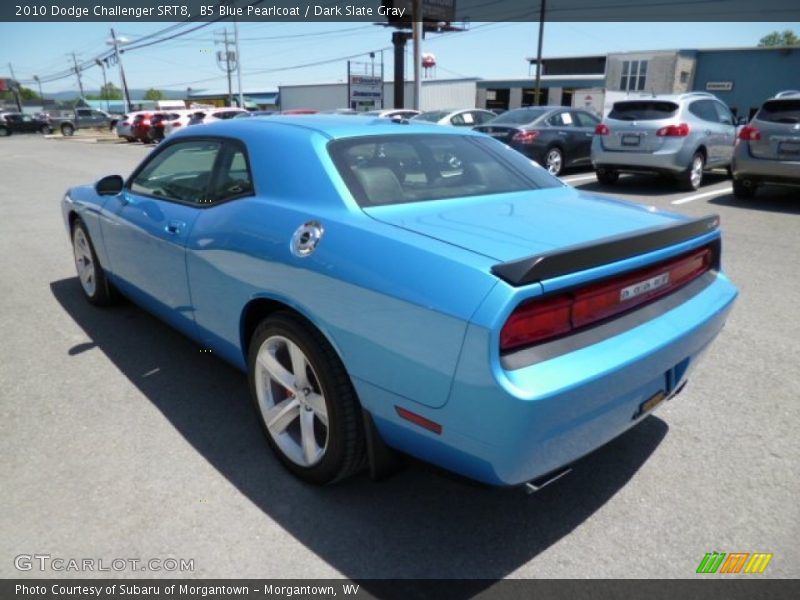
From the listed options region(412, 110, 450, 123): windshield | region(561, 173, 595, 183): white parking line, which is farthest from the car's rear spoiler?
region(412, 110, 450, 123): windshield

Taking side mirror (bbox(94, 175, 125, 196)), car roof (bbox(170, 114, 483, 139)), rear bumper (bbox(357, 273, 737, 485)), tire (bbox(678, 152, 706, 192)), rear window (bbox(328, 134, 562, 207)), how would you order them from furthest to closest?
1. tire (bbox(678, 152, 706, 192))
2. side mirror (bbox(94, 175, 125, 196))
3. car roof (bbox(170, 114, 483, 139))
4. rear window (bbox(328, 134, 562, 207))
5. rear bumper (bbox(357, 273, 737, 485))

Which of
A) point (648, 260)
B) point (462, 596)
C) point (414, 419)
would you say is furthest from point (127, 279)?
point (648, 260)

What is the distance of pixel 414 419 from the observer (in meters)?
1.91

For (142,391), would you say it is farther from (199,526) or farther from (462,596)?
(462,596)

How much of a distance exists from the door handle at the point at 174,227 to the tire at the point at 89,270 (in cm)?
156

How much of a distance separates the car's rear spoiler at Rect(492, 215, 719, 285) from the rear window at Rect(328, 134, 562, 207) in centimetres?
84

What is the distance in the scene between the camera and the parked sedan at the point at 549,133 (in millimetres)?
11664

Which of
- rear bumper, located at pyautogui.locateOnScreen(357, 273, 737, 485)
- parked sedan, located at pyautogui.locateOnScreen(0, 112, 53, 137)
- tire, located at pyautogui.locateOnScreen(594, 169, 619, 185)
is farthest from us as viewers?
parked sedan, located at pyautogui.locateOnScreen(0, 112, 53, 137)

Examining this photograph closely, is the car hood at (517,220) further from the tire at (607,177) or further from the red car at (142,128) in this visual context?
the red car at (142,128)

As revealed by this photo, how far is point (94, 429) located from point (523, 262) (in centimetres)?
242

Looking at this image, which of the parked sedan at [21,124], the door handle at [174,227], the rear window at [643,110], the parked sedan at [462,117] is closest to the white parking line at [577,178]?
the rear window at [643,110]

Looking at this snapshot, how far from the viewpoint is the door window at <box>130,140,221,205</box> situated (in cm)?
313

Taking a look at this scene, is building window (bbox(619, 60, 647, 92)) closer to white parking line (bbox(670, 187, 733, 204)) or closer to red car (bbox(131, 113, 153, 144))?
red car (bbox(131, 113, 153, 144))

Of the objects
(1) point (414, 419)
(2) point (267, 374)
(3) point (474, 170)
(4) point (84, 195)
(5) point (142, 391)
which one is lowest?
(5) point (142, 391)
